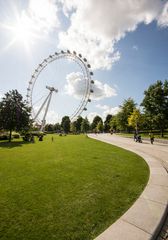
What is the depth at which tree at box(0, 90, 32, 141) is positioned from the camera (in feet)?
116

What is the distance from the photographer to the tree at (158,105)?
44.4 m

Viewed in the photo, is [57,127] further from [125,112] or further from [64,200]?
[64,200]

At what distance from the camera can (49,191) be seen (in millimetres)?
7242

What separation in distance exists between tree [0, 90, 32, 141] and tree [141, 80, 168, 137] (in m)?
33.1

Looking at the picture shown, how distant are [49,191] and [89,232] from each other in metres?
3.19

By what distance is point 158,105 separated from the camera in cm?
4600

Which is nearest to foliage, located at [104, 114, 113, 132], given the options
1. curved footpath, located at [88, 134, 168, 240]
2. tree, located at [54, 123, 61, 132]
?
tree, located at [54, 123, 61, 132]

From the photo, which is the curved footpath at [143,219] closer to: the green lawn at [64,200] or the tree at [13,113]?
the green lawn at [64,200]

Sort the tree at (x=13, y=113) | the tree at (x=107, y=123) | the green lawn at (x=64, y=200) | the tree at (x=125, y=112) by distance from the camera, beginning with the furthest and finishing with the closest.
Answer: the tree at (x=107, y=123) → the tree at (x=125, y=112) → the tree at (x=13, y=113) → the green lawn at (x=64, y=200)

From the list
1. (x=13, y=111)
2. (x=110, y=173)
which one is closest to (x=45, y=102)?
(x=13, y=111)

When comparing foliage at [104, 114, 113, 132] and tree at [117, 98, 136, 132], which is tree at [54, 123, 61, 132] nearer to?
foliage at [104, 114, 113, 132]

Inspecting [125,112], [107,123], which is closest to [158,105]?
[125,112]

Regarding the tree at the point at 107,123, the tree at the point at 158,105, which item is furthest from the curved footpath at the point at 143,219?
the tree at the point at 107,123

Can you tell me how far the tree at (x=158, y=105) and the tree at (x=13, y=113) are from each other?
1301 inches
